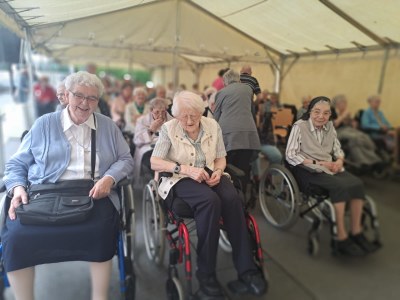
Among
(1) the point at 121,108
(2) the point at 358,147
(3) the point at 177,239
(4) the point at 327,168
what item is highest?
(1) the point at 121,108

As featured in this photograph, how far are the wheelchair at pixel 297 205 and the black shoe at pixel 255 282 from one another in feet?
2.71

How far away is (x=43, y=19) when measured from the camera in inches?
102

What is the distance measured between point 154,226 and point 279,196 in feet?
3.54

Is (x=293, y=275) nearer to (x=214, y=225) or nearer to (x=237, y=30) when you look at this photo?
(x=214, y=225)

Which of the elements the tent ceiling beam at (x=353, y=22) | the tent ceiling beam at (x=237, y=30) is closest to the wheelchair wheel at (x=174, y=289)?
the tent ceiling beam at (x=237, y=30)

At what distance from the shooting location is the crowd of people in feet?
4.71

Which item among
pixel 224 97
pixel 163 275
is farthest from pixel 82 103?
pixel 163 275

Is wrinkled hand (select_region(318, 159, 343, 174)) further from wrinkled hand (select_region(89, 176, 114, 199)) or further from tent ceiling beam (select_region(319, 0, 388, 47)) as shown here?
tent ceiling beam (select_region(319, 0, 388, 47))

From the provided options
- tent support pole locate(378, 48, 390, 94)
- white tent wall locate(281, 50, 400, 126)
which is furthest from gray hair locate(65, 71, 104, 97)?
tent support pole locate(378, 48, 390, 94)

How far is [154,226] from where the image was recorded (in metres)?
1.96

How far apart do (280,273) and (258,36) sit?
6.55ft

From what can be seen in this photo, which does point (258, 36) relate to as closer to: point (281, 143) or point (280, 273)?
point (281, 143)

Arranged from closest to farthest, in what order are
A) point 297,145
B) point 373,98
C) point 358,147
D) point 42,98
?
1. point 297,145
2. point 42,98
3. point 358,147
4. point 373,98

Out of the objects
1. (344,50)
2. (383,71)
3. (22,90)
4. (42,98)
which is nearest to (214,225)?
(42,98)
